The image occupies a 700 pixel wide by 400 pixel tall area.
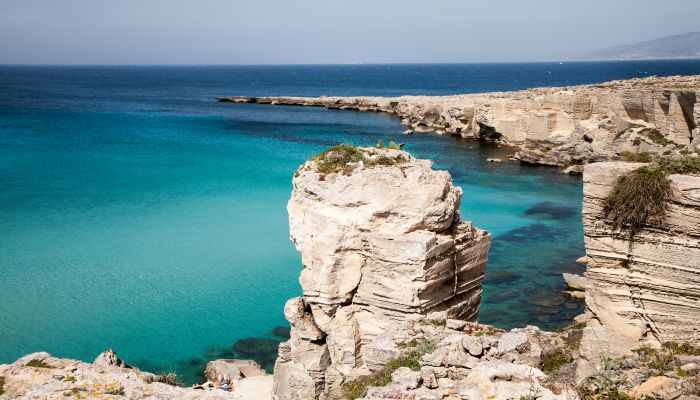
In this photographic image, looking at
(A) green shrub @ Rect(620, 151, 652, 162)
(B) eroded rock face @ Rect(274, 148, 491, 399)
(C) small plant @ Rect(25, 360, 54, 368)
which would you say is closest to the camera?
(A) green shrub @ Rect(620, 151, 652, 162)

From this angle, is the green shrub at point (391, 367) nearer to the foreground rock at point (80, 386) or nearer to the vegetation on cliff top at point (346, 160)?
the foreground rock at point (80, 386)

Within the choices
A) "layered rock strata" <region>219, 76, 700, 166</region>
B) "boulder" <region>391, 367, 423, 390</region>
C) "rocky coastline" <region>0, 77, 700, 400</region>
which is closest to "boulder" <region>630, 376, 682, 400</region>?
"rocky coastline" <region>0, 77, 700, 400</region>

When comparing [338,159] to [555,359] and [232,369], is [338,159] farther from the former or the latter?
[232,369]

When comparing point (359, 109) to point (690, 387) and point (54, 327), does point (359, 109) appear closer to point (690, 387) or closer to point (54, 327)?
point (54, 327)

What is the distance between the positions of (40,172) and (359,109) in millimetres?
56421

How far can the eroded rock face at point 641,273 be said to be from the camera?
9992 mm

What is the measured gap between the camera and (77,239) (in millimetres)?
30078

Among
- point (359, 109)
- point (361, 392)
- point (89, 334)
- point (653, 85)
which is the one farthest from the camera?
point (359, 109)

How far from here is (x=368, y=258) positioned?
13.3 meters

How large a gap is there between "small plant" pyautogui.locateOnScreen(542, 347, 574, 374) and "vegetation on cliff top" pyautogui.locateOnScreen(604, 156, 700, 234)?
246cm

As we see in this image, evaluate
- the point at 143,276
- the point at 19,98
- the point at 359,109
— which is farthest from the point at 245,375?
the point at 19,98

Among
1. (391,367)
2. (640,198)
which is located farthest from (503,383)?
(640,198)

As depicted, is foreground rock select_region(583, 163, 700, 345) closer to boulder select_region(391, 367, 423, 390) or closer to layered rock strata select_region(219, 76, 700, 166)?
boulder select_region(391, 367, 423, 390)

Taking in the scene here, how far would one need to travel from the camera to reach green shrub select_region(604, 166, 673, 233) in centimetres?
1005
